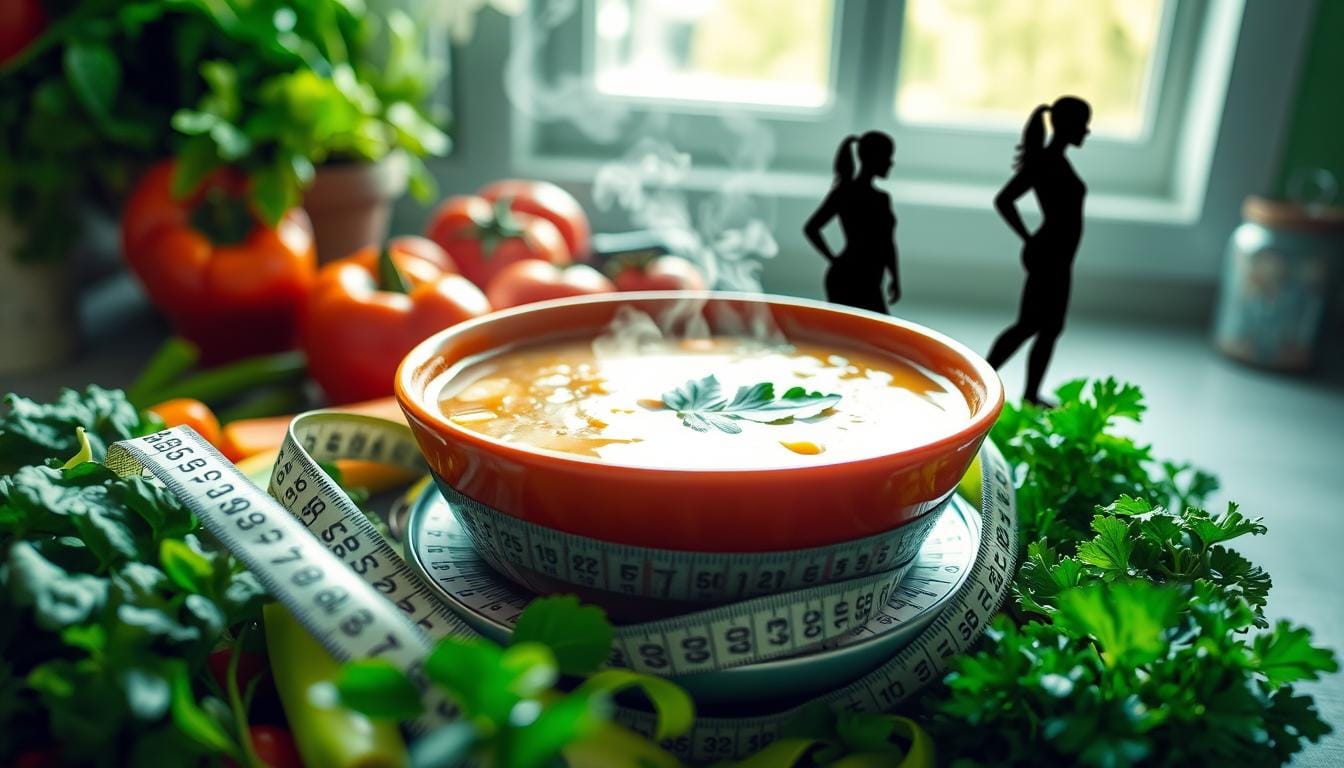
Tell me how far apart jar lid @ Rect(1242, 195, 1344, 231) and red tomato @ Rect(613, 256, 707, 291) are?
760mm

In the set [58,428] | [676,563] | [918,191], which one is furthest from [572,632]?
[918,191]

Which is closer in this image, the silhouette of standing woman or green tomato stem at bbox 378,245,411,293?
the silhouette of standing woman

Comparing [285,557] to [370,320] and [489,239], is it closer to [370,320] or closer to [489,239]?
[370,320]

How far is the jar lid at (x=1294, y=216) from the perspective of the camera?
4.71ft

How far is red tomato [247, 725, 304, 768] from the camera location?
0.58m

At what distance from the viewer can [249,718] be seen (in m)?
0.64

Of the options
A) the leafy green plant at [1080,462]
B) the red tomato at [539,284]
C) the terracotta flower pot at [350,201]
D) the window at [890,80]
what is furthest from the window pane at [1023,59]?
the leafy green plant at [1080,462]

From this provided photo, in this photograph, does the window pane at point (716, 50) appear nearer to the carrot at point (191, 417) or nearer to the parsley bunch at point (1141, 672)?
the carrot at point (191, 417)

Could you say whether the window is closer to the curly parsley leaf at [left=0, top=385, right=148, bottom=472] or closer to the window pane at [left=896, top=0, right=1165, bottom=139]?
the window pane at [left=896, top=0, right=1165, bottom=139]

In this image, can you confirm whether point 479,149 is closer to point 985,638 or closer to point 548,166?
point 548,166

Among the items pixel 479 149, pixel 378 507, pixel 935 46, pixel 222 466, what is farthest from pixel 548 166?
pixel 222 466

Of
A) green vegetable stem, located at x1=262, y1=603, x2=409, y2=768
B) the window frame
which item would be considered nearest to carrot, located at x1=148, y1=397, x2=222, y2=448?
green vegetable stem, located at x1=262, y1=603, x2=409, y2=768

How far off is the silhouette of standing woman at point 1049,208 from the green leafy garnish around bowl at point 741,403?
27 cm

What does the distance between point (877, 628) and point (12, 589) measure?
18.4 inches
